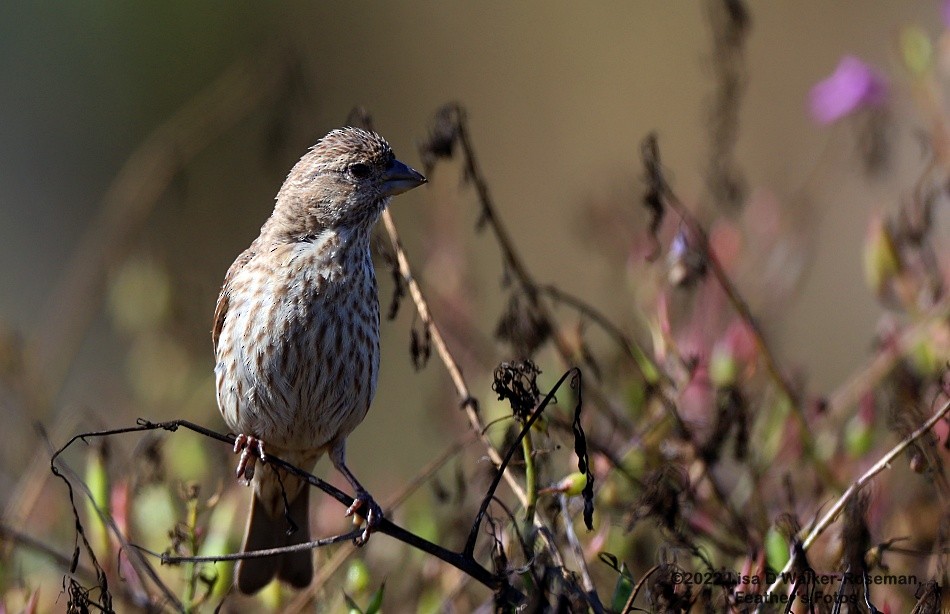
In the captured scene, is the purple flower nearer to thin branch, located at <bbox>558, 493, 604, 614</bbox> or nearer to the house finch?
the house finch

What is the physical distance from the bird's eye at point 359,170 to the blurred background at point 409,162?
0.74 ft

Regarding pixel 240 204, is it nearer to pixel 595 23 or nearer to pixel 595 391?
pixel 595 23

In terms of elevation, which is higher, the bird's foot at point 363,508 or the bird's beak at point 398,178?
the bird's beak at point 398,178

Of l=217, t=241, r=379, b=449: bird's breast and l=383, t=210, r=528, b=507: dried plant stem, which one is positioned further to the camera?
l=217, t=241, r=379, b=449: bird's breast

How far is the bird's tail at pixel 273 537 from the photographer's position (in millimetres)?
4258

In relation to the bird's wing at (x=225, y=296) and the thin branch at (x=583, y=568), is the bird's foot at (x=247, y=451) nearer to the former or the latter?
the bird's wing at (x=225, y=296)

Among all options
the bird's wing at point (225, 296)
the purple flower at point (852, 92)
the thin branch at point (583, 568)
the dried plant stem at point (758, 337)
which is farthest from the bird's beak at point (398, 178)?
the purple flower at point (852, 92)

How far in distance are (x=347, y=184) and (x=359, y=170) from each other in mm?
66

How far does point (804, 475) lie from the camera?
460cm

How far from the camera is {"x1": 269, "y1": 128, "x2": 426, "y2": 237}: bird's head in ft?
14.8

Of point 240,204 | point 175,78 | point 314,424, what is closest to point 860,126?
point 314,424

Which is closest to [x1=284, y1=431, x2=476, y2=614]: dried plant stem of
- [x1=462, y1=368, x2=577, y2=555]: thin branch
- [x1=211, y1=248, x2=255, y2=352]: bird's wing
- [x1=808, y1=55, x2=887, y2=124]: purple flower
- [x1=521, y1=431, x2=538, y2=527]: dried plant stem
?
[x1=521, y1=431, x2=538, y2=527]: dried plant stem

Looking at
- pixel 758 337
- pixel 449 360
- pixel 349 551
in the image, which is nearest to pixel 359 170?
pixel 449 360

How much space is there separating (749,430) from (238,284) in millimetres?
1798
